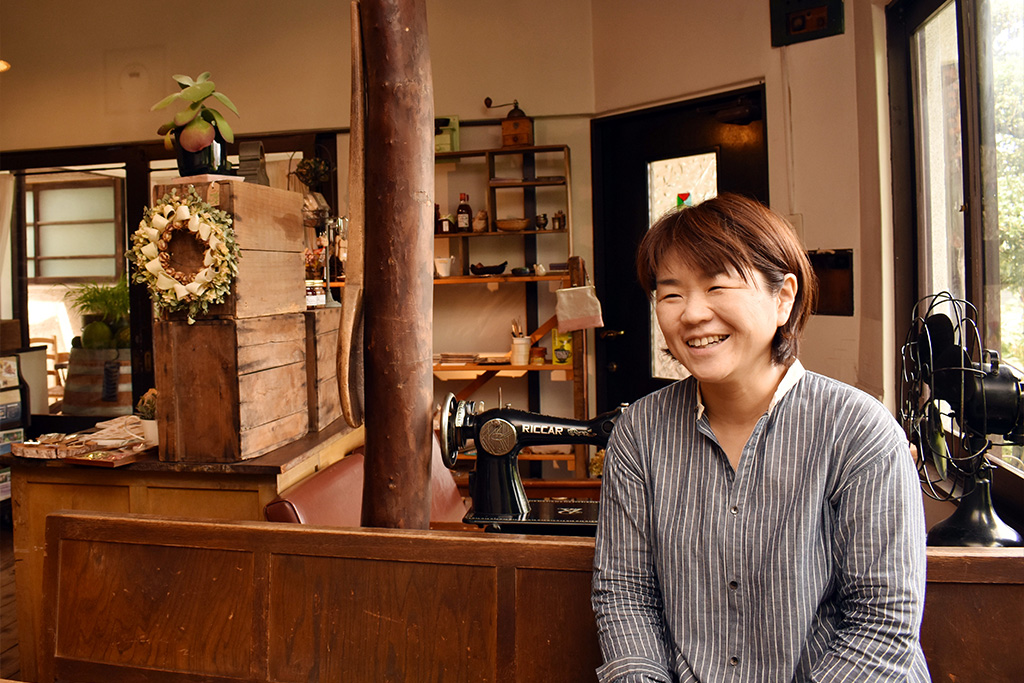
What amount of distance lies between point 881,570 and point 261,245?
6.41 feet

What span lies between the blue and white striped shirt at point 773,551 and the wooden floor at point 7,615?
2309 mm

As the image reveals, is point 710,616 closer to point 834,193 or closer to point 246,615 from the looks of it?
point 246,615

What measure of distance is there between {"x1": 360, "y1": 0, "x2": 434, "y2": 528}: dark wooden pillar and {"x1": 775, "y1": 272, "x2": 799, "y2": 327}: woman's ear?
826 mm

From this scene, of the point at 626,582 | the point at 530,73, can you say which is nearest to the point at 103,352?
the point at 530,73

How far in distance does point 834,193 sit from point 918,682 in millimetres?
2425

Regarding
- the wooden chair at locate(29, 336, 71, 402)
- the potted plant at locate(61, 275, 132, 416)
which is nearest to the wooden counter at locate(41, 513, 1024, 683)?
the potted plant at locate(61, 275, 132, 416)

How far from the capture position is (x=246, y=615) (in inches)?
61.7

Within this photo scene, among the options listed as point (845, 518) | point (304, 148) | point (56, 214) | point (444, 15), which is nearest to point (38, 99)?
point (56, 214)

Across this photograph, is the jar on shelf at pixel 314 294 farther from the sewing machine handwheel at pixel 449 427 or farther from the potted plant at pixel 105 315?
the potted plant at pixel 105 315

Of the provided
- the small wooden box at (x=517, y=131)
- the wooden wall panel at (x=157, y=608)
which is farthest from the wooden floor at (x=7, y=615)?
the small wooden box at (x=517, y=131)

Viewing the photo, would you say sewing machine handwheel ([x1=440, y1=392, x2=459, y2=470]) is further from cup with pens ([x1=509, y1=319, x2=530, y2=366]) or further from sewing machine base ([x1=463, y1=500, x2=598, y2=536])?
cup with pens ([x1=509, y1=319, x2=530, y2=366])

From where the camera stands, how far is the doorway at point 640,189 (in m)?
4.01

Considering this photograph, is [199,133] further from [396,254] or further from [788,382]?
[788,382]

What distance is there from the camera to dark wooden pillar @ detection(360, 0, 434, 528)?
1758 mm
